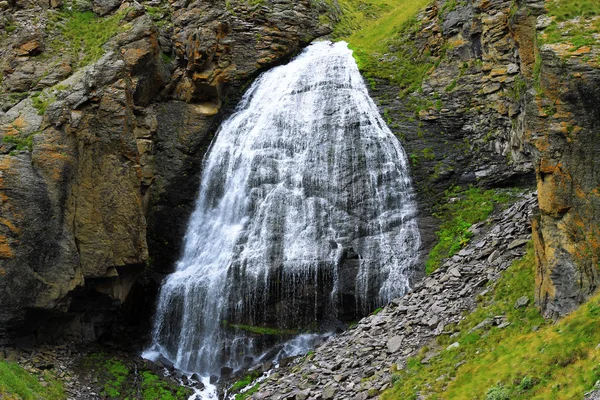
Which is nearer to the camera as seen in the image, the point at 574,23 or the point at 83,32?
the point at 574,23

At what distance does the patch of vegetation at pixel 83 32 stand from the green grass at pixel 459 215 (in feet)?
65.3

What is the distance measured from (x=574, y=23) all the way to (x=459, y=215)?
37.3ft

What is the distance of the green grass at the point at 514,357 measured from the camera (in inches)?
464

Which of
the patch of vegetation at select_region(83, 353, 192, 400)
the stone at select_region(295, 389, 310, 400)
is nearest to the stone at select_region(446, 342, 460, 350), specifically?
the stone at select_region(295, 389, 310, 400)

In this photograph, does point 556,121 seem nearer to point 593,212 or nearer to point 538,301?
point 593,212

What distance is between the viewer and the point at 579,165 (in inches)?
609

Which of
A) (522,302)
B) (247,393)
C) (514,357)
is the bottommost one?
(247,393)

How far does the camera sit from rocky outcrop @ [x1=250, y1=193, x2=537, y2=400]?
702 inches

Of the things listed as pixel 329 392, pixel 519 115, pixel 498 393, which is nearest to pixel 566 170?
pixel 498 393

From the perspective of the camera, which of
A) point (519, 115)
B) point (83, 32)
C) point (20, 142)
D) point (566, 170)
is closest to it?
point (566, 170)

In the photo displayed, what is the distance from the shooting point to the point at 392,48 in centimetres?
3878

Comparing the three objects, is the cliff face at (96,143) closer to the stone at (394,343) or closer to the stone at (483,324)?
the stone at (394,343)

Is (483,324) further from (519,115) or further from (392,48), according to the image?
(392,48)

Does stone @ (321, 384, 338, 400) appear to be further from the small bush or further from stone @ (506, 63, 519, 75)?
stone @ (506, 63, 519, 75)
